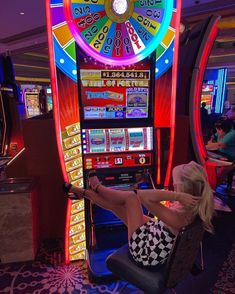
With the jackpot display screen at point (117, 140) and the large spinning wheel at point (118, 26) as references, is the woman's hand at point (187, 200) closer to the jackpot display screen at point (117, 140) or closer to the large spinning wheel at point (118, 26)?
the jackpot display screen at point (117, 140)

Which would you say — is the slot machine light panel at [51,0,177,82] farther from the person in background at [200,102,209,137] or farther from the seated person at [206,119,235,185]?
the person in background at [200,102,209,137]

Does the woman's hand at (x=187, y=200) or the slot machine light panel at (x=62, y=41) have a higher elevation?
the slot machine light panel at (x=62, y=41)

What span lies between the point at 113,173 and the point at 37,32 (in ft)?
23.3

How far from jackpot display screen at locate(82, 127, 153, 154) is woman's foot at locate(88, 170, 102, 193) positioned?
0.16 m

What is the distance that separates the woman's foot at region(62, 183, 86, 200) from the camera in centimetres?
189

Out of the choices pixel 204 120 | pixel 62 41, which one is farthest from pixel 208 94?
pixel 62 41

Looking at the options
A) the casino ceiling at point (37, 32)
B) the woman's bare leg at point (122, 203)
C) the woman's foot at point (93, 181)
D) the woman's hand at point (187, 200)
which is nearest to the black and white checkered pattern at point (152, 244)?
the woman's bare leg at point (122, 203)

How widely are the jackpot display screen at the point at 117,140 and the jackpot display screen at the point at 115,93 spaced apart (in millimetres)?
100

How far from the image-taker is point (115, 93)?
77.2 inches

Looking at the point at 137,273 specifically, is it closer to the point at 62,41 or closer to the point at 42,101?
the point at 62,41

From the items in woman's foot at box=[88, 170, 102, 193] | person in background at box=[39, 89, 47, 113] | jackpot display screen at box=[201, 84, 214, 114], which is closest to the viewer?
woman's foot at box=[88, 170, 102, 193]

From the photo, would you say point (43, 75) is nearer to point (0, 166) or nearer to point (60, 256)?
point (0, 166)

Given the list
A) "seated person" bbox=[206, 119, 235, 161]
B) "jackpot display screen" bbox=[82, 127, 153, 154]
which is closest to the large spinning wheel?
"jackpot display screen" bbox=[82, 127, 153, 154]

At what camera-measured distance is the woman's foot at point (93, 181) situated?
187 cm
